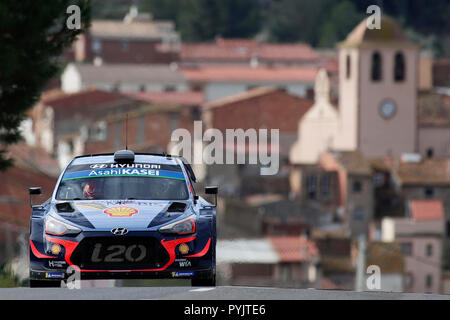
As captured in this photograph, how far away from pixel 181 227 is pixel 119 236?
0.60 meters

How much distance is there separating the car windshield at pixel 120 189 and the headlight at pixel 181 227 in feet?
2.59

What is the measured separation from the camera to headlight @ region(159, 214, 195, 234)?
12531 mm

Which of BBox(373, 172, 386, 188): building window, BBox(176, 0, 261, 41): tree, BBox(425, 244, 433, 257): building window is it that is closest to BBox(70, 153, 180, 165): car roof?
BBox(425, 244, 433, 257): building window

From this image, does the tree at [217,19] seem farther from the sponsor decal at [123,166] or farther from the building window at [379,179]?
the sponsor decal at [123,166]

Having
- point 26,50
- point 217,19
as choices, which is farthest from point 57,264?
point 217,19

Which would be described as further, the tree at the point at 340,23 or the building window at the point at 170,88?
the tree at the point at 340,23

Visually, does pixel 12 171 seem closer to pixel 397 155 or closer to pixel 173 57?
pixel 397 155

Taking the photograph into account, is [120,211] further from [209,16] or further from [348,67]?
[209,16]

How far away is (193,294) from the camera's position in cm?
1165

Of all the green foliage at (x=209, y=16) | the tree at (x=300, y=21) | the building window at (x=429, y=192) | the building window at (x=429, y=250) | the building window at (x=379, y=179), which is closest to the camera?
the building window at (x=429, y=250)

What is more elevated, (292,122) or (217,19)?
(217,19)

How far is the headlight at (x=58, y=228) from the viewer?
1248 centimetres

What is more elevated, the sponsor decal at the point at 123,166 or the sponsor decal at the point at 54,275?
the sponsor decal at the point at 123,166

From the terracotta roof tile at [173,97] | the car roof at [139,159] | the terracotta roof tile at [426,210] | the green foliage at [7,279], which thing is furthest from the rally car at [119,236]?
the terracotta roof tile at [173,97]
